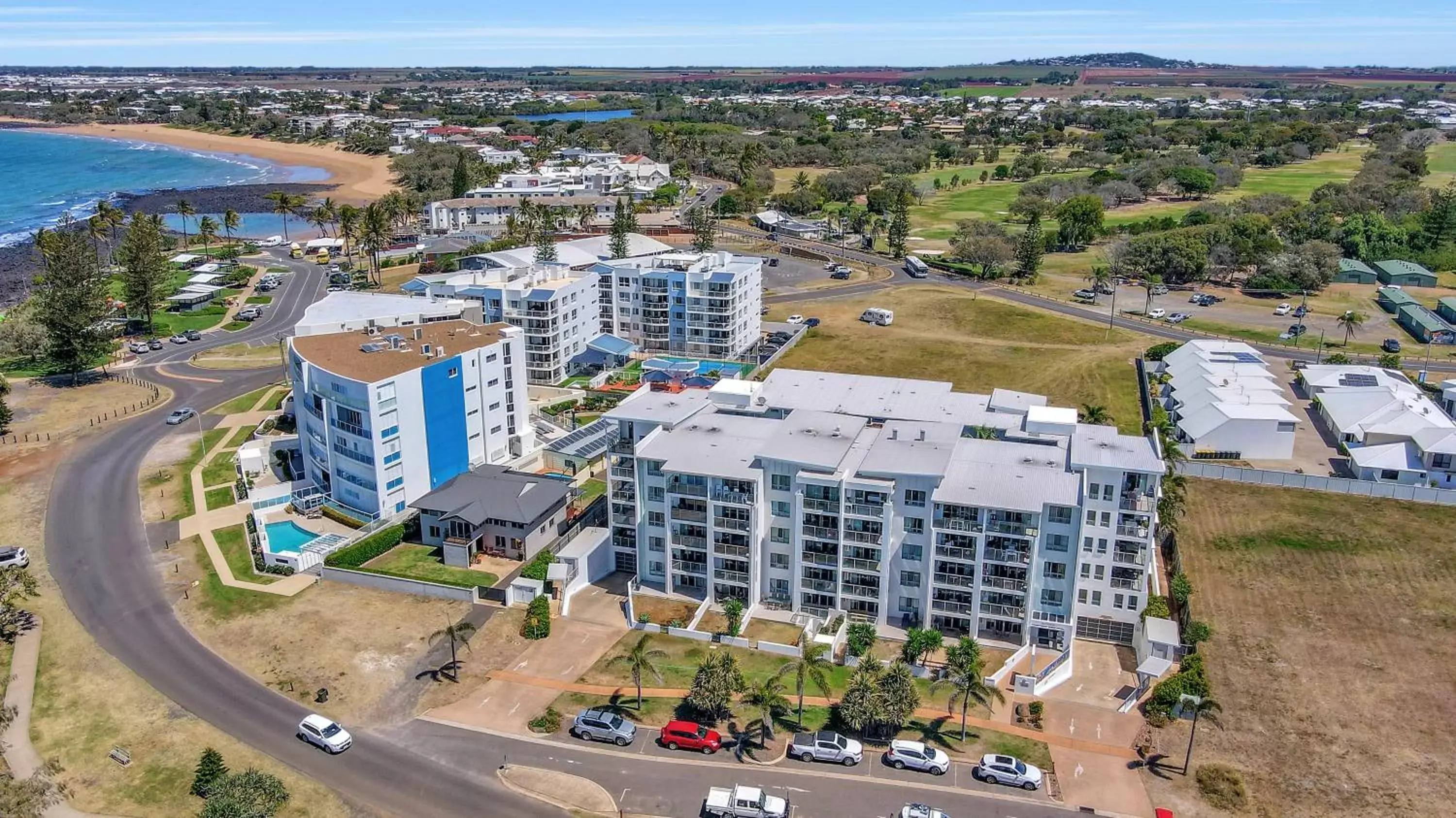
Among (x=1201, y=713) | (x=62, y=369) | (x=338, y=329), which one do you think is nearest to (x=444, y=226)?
(x=62, y=369)

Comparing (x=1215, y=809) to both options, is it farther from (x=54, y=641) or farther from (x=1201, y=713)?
(x=54, y=641)

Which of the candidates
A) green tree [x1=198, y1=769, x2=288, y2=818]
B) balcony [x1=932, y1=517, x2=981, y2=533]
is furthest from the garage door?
green tree [x1=198, y1=769, x2=288, y2=818]

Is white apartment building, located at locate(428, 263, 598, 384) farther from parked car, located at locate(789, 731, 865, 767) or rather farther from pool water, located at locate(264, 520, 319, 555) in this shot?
parked car, located at locate(789, 731, 865, 767)

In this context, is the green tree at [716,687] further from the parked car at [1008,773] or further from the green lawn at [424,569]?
the green lawn at [424,569]

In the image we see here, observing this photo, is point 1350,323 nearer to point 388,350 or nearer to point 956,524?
point 956,524

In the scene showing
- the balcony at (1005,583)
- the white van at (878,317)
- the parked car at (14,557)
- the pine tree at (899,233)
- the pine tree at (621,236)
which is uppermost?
the pine tree at (621,236)

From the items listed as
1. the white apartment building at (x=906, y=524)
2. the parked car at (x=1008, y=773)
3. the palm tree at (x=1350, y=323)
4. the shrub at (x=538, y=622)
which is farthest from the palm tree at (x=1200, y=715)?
the palm tree at (x=1350, y=323)
